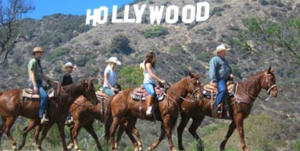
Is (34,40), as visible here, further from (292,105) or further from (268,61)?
(292,105)

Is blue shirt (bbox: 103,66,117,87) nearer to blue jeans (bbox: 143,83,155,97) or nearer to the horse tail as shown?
the horse tail

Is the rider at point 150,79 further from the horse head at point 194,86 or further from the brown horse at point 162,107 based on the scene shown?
the horse head at point 194,86

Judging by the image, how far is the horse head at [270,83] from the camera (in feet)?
51.1

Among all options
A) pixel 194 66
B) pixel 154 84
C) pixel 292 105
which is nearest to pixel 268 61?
pixel 194 66

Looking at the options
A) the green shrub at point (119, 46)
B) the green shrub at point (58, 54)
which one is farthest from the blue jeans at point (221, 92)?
the green shrub at point (58, 54)

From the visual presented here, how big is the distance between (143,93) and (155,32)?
10829 centimetres

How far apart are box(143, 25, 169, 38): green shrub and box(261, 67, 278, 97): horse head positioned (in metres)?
108

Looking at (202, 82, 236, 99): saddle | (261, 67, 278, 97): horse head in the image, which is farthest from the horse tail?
(261, 67, 278, 97): horse head

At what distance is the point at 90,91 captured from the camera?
16438 mm

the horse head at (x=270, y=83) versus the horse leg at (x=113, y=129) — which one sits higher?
the horse head at (x=270, y=83)

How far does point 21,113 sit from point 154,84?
163 inches

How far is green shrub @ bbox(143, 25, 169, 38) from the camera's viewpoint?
124m

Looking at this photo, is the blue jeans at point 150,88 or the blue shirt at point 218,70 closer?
the blue jeans at point 150,88

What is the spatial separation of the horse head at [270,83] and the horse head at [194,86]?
204 cm
